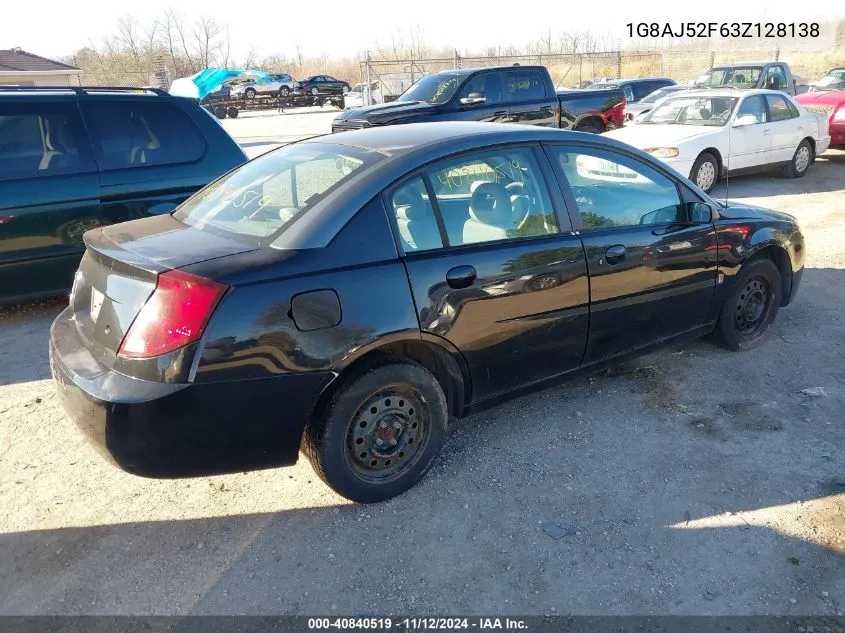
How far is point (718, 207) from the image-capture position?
4383mm

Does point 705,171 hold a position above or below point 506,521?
above

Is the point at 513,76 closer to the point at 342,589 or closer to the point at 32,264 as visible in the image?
the point at 32,264

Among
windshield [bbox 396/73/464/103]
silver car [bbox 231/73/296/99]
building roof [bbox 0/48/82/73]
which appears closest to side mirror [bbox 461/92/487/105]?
windshield [bbox 396/73/464/103]

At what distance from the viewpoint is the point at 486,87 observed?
452 inches

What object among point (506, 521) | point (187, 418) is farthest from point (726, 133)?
point (187, 418)

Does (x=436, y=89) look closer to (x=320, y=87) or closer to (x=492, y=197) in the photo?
(x=492, y=197)

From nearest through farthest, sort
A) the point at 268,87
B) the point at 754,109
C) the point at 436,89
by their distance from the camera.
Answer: the point at 754,109 < the point at 436,89 < the point at 268,87

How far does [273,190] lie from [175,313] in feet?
3.47

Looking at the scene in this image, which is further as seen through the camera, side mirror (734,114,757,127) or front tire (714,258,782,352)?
side mirror (734,114,757,127)

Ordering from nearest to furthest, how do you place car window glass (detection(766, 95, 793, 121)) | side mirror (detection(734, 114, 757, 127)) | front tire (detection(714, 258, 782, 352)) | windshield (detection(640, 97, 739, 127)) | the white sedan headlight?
front tire (detection(714, 258, 782, 352)) < the white sedan headlight < side mirror (detection(734, 114, 757, 127)) < windshield (detection(640, 97, 739, 127)) < car window glass (detection(766, 95, 793, 121))

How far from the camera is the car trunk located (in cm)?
267

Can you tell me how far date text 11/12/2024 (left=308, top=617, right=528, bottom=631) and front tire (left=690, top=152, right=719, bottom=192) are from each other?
891 cm

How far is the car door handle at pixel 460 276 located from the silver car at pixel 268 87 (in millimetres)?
41206

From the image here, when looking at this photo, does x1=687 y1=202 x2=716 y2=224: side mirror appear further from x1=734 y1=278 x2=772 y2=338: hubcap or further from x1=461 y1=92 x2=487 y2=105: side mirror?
x1=461 y1=92 x2=487 y2=105: side mirror
